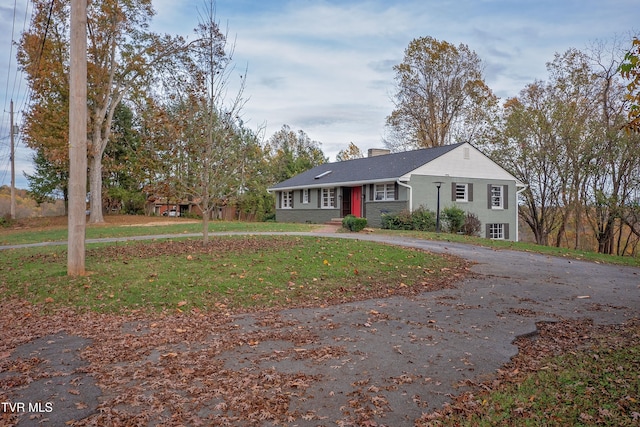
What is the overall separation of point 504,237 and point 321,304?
22.2 meters

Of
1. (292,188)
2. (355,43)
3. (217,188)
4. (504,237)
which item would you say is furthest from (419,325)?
(292,188)

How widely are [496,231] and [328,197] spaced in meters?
10.2

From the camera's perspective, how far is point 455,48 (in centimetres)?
3519

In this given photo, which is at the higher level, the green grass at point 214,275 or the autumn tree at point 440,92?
the autumn tree at point 440,92

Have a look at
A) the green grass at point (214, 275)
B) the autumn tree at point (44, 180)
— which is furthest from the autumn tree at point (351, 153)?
the green grass at point (214, 275)

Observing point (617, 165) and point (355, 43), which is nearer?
point (355, 43)

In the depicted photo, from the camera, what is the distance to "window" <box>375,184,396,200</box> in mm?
23812

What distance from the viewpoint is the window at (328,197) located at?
89.9ft

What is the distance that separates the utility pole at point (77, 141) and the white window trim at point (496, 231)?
75.1 feet

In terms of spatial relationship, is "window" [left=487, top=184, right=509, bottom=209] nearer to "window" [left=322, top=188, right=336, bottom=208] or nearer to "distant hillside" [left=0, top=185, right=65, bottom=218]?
"window" [left=322, top=188, right=336, bottom=208]

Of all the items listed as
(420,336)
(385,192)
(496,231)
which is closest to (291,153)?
(385,192)

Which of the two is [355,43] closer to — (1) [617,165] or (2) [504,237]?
(2) [504,237]

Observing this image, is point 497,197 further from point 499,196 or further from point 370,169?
point 370,169

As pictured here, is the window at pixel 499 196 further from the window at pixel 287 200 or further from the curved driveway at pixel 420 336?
the curved driveway at pixel 420 336
